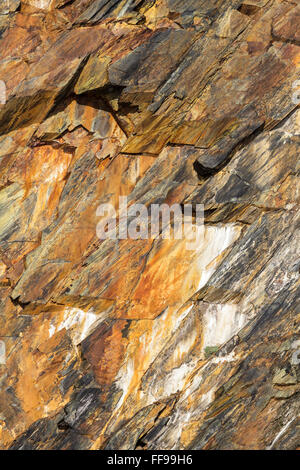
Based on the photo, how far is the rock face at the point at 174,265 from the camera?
17.7 meters

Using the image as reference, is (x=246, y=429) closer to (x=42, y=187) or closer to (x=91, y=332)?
(x=91, y=332)

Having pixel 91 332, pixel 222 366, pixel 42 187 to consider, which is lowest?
pixel 222 366

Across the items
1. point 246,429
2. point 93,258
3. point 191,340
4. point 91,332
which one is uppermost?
point 93,258

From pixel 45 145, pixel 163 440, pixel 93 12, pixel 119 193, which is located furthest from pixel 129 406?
pixel 93 12

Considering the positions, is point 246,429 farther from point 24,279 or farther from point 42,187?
point 42,187

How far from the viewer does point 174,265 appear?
17.8 meters

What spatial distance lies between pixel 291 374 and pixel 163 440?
4525 millimetres

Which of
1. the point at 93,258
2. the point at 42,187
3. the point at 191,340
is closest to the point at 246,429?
the point at 191,340

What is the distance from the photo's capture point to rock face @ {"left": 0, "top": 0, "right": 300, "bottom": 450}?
17.7 m

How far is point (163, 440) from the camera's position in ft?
58.7

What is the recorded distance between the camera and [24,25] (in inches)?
738

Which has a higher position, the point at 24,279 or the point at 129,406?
the point at 24,279

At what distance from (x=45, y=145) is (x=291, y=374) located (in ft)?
35.3

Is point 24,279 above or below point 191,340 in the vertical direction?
above
